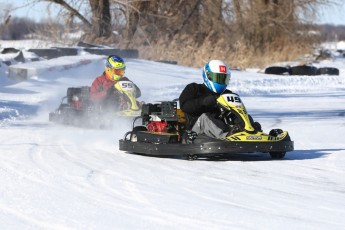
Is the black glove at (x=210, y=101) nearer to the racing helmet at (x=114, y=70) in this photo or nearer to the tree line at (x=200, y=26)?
the racing helmet at (x=114, y=70)

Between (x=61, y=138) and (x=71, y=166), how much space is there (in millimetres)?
→ 3274

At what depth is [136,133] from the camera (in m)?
10.7

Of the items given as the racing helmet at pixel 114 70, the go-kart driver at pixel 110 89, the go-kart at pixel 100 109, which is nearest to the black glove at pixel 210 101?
the go-kart at pixel 100 109

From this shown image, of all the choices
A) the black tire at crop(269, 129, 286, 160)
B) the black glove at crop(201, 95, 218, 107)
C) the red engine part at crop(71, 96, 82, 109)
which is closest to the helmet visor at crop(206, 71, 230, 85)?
the black glove at crop(201, 95, 218, 107)

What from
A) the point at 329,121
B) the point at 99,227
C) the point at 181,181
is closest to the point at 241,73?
the point at 329,121

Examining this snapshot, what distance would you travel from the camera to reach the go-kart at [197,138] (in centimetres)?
952

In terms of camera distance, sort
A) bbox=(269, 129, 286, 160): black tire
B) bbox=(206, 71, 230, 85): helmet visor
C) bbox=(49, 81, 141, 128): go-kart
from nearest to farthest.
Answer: bbox=(269, 129, 286, 160): black tire
bbox=(206, 71, 230, 85): helmet visor
bbox=(49, 81, 141, 128): go-kart

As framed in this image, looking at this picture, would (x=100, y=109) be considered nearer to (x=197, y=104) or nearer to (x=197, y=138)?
(x=197, y=104)

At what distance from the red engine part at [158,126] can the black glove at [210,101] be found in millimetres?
678

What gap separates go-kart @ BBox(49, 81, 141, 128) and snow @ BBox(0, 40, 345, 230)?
258mm

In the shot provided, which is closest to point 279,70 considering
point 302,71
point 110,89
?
point 302,71

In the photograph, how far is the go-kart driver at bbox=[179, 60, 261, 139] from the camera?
9.85m

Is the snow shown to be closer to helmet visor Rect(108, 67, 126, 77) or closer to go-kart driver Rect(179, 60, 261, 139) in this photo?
go-kart driver Rect(179, 60, 261, 139)

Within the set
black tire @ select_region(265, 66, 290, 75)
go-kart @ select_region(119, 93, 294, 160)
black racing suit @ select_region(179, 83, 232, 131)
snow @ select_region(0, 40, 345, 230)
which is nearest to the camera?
snow @ select_region(0, 40, 345, 230)
